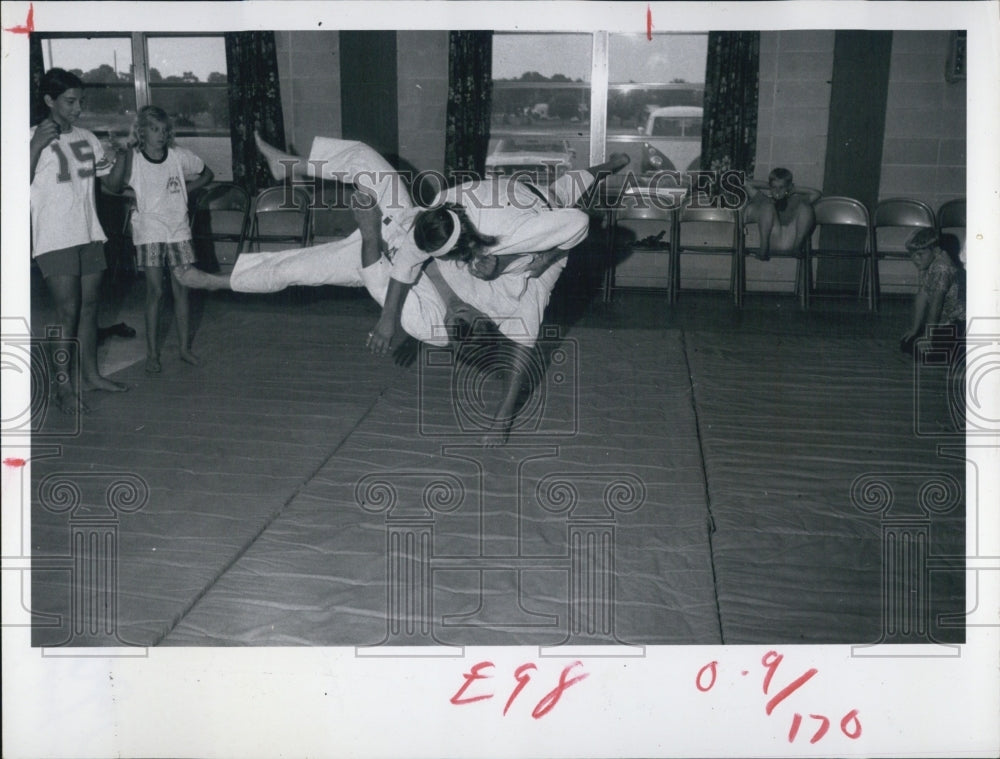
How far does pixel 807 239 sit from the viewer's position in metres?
6.27

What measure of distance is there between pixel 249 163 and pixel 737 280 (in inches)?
149

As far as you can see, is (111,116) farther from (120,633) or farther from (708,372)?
(120,633)

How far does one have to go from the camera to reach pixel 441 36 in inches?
266

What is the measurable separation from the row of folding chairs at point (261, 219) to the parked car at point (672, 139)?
2.36 metres

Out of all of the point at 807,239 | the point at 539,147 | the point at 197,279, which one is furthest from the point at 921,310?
the point at 197,279

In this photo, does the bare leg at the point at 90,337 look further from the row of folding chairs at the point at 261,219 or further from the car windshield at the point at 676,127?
the car windshield at the point at 676,127

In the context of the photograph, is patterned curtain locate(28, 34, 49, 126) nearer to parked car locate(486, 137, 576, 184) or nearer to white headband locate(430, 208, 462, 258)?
parked car locate(486, 137, 576, 184)

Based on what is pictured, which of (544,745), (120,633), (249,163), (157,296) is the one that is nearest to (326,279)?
(157,296)

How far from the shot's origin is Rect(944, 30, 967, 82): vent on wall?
6.23 m

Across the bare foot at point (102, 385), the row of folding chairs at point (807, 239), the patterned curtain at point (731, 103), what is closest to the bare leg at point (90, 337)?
the bare foot at point (102, 385)

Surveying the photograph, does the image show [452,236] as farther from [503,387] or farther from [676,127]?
[676,127]

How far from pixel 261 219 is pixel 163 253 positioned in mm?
2642

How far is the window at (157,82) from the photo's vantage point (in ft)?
22.3

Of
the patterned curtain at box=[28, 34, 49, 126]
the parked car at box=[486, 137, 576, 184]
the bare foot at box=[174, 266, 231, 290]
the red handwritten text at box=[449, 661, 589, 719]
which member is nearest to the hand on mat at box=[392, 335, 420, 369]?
the bare foot at box=[174, 266, 231, 290]
